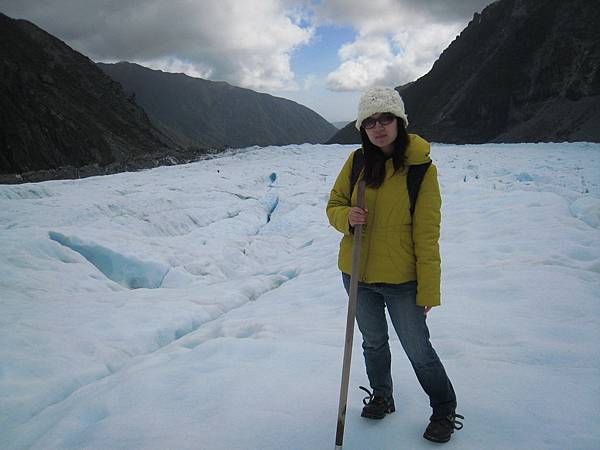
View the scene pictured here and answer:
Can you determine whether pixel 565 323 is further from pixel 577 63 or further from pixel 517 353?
pixel 577 63

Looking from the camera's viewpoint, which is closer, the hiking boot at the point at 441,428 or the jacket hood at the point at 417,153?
the jacket hood at the point at 417,153

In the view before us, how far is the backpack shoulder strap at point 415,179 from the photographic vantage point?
6.39ft

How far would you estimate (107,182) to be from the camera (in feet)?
47.0

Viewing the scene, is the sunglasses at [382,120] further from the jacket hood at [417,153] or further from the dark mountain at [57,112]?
the dark mountain at [57,112]

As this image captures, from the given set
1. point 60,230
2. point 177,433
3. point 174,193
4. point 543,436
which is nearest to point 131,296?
point 60,230

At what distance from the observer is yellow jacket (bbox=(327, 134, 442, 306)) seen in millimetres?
1941

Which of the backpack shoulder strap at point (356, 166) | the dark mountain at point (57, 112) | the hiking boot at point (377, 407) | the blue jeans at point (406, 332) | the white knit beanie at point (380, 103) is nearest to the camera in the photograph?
the white knit beanie at point (380, 103)

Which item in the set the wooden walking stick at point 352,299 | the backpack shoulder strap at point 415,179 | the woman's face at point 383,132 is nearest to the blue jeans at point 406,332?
the wooden walking stick at point 352,299

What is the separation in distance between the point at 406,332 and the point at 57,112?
58.9 metres

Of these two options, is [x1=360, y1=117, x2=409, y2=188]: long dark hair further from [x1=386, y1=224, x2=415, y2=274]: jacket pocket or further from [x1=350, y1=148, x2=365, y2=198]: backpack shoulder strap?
[x1=386, y1=224, x2=415, y2=274]: jacket pocket

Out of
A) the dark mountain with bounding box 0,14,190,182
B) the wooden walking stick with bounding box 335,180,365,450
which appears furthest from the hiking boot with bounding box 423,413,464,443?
the dark mountain with bounding box 0,14,190,182

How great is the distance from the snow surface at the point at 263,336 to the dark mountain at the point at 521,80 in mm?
43185

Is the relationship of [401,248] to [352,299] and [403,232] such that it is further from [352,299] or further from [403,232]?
[352,299]

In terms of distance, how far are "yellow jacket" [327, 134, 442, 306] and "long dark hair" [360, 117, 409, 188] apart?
25mm
